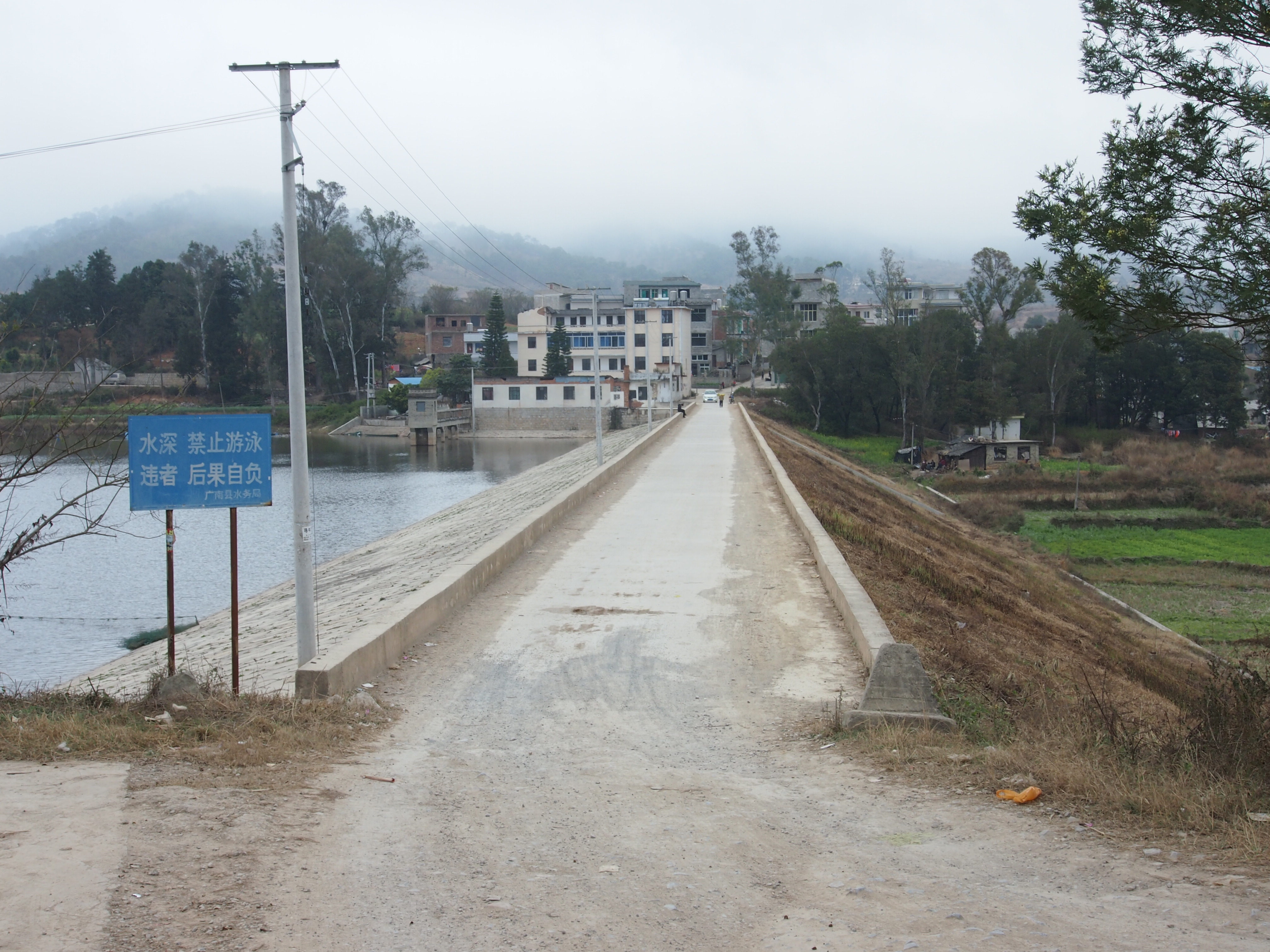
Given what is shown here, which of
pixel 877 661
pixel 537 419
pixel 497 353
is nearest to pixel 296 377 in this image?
pixel 877 661

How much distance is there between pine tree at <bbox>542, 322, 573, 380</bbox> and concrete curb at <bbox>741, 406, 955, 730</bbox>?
8071 cm

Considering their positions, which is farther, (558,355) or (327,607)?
(558,355)

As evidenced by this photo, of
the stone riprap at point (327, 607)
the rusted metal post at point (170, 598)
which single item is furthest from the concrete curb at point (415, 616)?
the rusted metal post at point (170, 598)

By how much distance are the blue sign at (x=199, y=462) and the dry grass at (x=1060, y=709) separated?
197 inches

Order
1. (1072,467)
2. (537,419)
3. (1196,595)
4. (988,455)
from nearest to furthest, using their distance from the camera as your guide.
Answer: (1196,595) → (988,455) → (1072,467) → (537,419)

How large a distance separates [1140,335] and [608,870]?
253 inches

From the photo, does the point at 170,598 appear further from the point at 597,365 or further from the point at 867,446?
the point at 867,446

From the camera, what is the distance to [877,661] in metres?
7.42

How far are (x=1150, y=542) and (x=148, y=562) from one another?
128ft

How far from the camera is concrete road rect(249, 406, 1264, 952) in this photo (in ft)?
14.0

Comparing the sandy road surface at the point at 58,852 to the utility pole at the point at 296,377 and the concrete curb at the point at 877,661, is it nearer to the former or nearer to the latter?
the utility pole at the point at 296,377

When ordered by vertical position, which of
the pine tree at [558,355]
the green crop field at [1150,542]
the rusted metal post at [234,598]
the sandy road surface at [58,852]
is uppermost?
the pine tree at [558,355]

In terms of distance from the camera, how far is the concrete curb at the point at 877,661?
286 inches

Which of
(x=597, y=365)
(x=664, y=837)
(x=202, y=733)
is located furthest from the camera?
(x=597, y=365)
